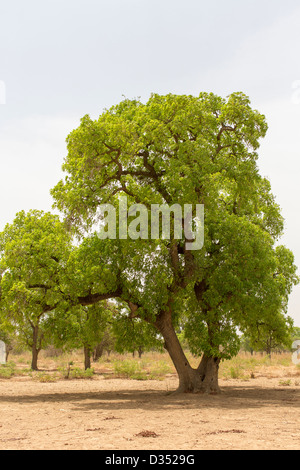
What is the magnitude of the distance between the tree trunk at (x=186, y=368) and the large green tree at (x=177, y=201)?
0.04 meters

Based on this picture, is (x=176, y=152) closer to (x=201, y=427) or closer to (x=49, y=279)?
(x=49, y=279)

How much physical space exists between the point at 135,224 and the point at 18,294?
17.0ft

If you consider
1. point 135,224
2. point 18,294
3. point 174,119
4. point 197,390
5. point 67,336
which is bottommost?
point 197,390

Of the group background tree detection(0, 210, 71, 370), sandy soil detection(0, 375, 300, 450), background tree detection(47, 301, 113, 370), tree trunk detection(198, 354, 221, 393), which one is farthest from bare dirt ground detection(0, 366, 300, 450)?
background tree detection(0, 210, 71, 370)

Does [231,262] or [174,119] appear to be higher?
[174,119]

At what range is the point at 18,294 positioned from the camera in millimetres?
17672

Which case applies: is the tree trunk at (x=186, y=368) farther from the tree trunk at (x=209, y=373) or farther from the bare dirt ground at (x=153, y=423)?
the bare dirt ground at (x=153, y=423)

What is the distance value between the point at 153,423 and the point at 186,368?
335 inches

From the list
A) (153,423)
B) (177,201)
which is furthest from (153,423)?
(177,201)

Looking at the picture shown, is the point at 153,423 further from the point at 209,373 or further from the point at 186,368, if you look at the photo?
the point at 209,373

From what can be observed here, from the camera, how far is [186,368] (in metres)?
19.8

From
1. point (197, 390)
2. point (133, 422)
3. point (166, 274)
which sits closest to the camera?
point (133, 422)

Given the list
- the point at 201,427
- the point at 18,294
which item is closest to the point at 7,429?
the point at 201,427

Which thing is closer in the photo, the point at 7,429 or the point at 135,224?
the point at 7,429
